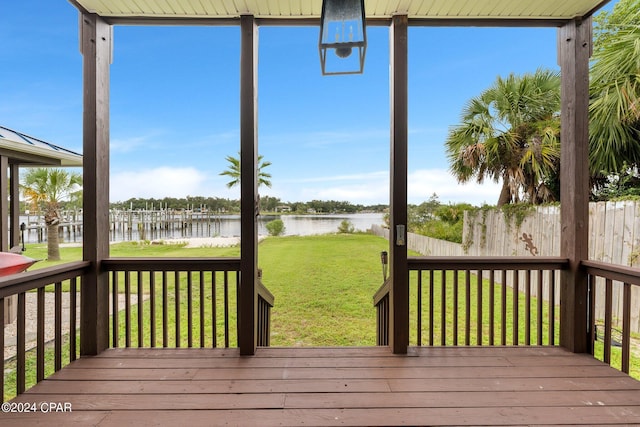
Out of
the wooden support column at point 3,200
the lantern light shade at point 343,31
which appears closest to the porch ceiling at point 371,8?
the lantern light shade at point 343,31

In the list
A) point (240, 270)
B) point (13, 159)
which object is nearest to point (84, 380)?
point (240, 270)

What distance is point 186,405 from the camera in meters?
1.65

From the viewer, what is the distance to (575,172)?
7.53 feet

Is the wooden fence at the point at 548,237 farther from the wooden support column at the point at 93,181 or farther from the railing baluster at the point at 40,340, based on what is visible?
the railing baluster at the point at 40,340

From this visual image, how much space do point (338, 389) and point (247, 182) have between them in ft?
4.93

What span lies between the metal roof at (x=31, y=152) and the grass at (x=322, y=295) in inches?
65.1

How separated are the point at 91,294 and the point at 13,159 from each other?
11.2 ft

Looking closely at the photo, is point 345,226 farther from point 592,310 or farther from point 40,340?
point 40,340

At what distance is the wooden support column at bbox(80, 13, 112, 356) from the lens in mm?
2273

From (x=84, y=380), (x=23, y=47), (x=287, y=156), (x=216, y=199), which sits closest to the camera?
(x=84, y=380)

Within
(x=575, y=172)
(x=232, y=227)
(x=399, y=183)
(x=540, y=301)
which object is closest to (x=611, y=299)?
(x=540, y=301)

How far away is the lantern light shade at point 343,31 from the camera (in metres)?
1.54

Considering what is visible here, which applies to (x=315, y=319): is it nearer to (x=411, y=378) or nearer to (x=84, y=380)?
(x=411, y=378)

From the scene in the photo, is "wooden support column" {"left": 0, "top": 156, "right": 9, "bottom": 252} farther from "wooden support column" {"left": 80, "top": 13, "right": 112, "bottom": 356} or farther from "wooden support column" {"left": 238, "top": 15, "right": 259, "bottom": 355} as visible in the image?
"wooden support column" {"left": 238, "top": 15, "right": 259, "bottom": 355}
